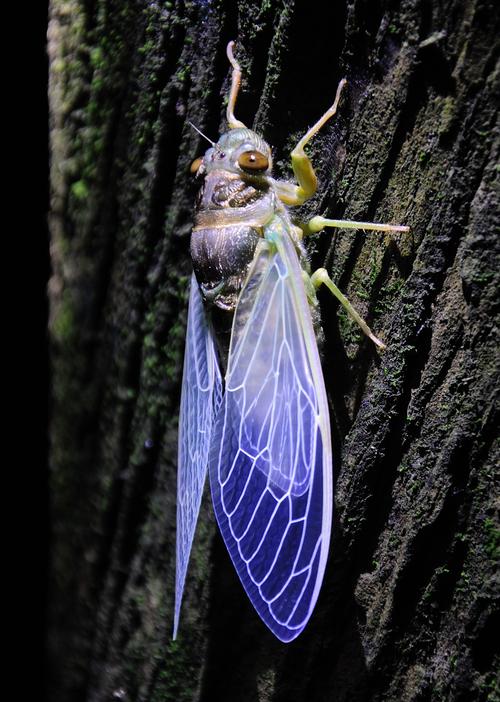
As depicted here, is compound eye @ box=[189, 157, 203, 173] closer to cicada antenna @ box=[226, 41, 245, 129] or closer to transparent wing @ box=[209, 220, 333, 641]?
cicada antenna @ box=[226, 41, 245, 129]

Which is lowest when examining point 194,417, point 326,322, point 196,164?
point 194,417

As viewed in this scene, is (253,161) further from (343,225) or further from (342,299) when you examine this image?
(342,299)

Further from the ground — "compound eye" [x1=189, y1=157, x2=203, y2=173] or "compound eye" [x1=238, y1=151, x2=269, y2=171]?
"compound eye" [x1=238, y1=151, x2=269, y2=171]

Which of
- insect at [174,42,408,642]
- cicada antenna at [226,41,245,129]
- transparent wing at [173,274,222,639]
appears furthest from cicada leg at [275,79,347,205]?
transparent wing at [173,274,222,639]

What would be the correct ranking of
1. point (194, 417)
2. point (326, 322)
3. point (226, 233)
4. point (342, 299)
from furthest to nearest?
point (194, 417)
point (226, 233)
point (326, 322)
point (342, 299)

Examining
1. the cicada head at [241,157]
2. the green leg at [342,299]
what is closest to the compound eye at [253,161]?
the cicada head at [241,157]

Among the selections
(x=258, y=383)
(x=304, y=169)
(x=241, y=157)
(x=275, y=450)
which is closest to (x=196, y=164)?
(x=241, y=157)

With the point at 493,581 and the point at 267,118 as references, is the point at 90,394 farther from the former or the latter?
the point at 493,581
